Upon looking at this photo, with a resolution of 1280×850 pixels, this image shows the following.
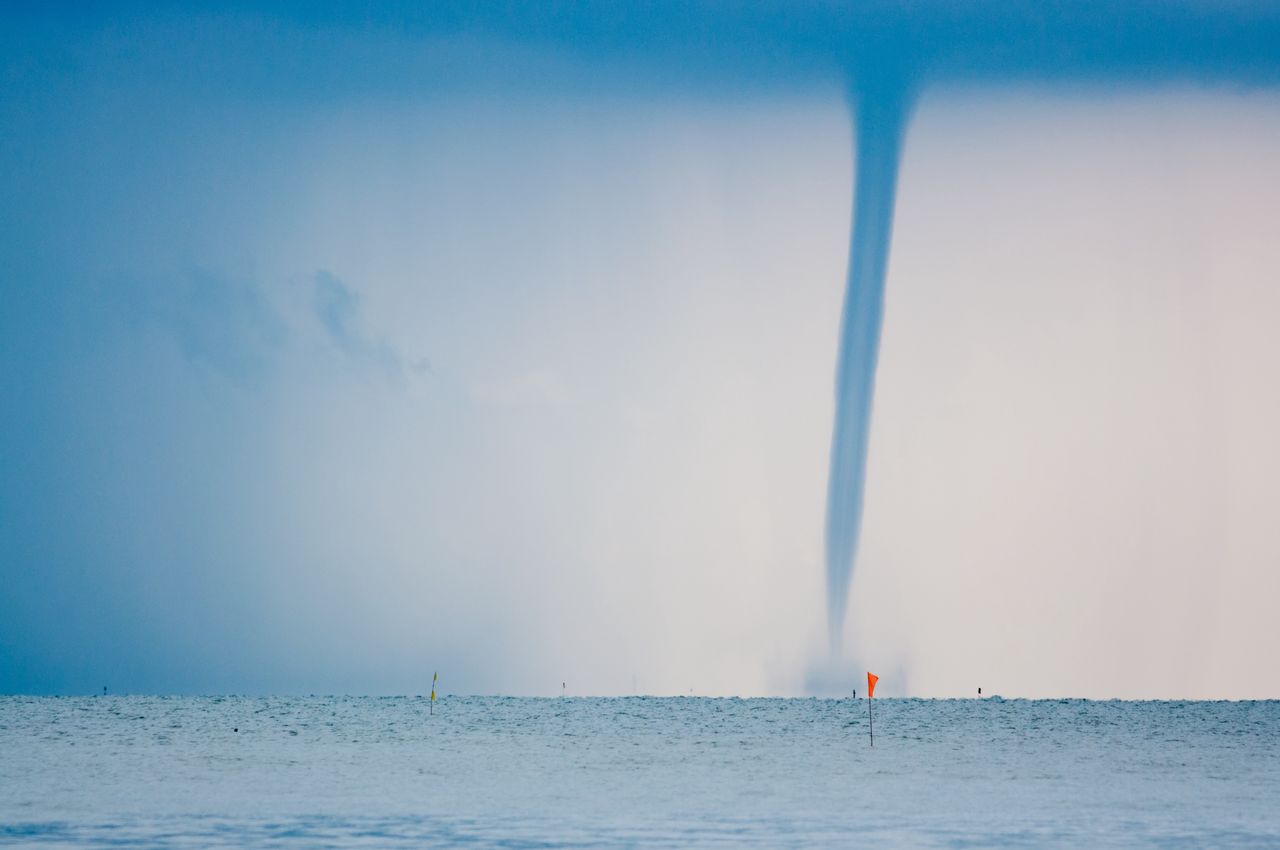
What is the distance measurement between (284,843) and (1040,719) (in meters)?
77.3

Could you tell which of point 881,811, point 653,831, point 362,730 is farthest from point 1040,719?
point 653,831

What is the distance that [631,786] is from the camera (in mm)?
39344

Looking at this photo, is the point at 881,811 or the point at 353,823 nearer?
the point at 353,823

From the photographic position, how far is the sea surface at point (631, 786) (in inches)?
1021

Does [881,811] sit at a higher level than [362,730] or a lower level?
higher

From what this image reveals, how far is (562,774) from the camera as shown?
44094 mm

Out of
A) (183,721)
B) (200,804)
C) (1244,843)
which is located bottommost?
(183,721)

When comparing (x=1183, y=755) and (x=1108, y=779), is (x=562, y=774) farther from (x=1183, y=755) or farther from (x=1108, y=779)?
(x=1183, y=755)

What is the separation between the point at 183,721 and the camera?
85.1 metres

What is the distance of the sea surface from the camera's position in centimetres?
2592

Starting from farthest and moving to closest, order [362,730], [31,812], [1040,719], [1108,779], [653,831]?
1. [1040,719]
2. [362,730]
3. [1108,779]
4. [31,812]
5. [653,831]

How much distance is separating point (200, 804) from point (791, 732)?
4692cm

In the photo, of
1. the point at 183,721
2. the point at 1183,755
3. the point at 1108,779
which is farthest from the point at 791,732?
the point at 183,721

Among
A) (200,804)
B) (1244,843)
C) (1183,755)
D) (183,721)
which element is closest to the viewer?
(1244,843)
